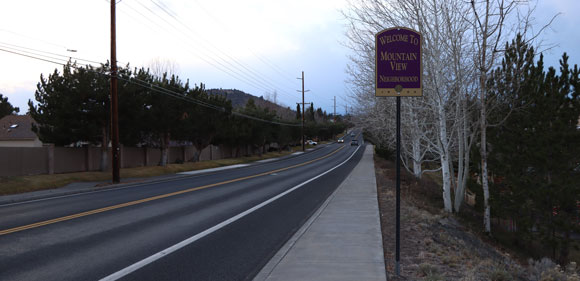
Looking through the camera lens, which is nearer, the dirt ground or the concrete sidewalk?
the concrete sidewalk

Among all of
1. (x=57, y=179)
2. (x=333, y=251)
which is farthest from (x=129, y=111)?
(x=333, y=251)

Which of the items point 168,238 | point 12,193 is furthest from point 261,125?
point 168,238

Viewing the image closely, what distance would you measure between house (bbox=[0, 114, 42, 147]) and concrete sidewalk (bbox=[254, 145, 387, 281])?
40560 mm

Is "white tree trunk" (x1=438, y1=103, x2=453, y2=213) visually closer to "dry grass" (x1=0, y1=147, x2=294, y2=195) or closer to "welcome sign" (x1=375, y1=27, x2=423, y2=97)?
"welcome sign" (x1=375, y1=27, x2=423, y2=97)

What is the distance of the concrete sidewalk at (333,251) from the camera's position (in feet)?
18.8

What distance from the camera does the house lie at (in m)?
41.6

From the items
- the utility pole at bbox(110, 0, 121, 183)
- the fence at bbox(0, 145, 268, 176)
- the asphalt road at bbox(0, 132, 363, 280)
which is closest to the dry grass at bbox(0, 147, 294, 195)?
the fence at bbox(0, 145, 268, 176)

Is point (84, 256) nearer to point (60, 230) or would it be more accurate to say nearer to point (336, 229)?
point (60, 230)

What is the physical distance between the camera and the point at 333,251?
6.98m

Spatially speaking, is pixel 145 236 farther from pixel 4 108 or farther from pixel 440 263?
pixel 4 108

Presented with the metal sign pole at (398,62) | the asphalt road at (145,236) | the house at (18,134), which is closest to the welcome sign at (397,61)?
the metal sign pole at (398,62)

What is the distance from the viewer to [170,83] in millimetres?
34531

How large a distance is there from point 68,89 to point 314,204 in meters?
18.0

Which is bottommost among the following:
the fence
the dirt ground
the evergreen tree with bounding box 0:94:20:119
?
the dirt ground
